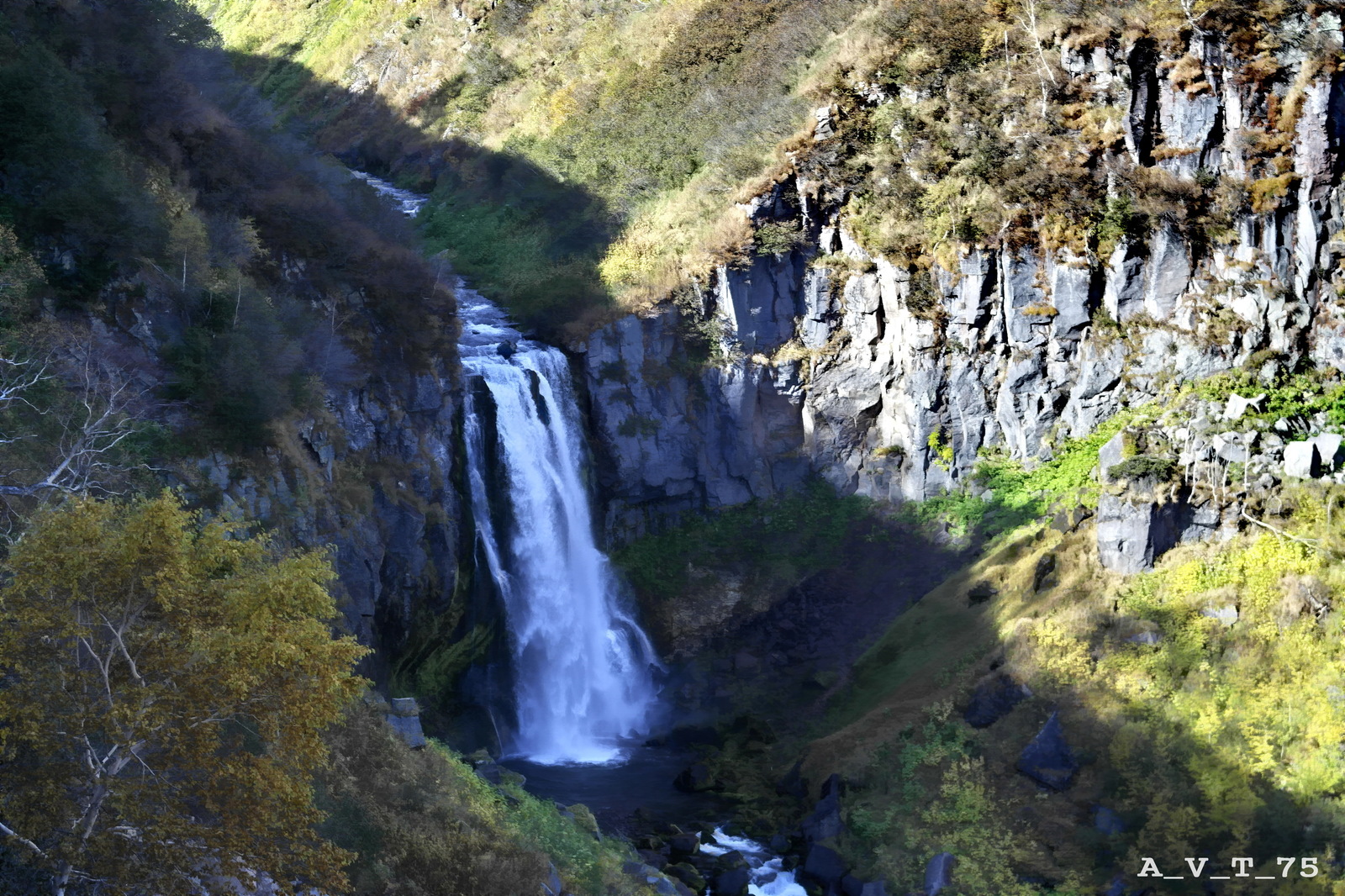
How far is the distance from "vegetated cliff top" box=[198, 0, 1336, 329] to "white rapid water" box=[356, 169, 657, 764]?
4872 mm

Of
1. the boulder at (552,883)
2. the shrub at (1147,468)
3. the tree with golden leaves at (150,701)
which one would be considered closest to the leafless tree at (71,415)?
the tree with golden leaves at (150,701)

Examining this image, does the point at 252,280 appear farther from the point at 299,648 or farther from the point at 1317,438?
the point at 1317,438

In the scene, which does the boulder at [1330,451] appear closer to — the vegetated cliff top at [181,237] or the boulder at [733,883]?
the boulder at [733,883]

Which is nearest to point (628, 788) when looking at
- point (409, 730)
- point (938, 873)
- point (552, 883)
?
point (409, 730)

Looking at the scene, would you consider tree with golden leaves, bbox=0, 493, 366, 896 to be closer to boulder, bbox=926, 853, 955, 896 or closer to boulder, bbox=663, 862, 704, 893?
boulder, bbox=663, 862, 704, 893

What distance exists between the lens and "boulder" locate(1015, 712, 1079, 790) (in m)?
25.0

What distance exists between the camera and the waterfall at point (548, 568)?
33.9 metres

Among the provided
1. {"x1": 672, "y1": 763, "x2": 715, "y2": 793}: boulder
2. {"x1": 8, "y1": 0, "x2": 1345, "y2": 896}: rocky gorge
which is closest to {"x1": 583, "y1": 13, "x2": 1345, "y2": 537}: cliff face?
{"x1": 8, "y1": 0, "x2": 1345, "y2": 896}: rocky gorge

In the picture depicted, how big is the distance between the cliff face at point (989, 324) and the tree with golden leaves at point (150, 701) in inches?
929

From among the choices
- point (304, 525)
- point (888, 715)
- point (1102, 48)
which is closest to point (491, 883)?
point (304, 525)

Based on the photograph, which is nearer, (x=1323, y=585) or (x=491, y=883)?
(x=491, y=883)

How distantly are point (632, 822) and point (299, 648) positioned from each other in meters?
15.7

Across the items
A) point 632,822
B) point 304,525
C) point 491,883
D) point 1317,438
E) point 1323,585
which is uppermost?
point 1317,438

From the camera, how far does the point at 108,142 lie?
28.0 m
